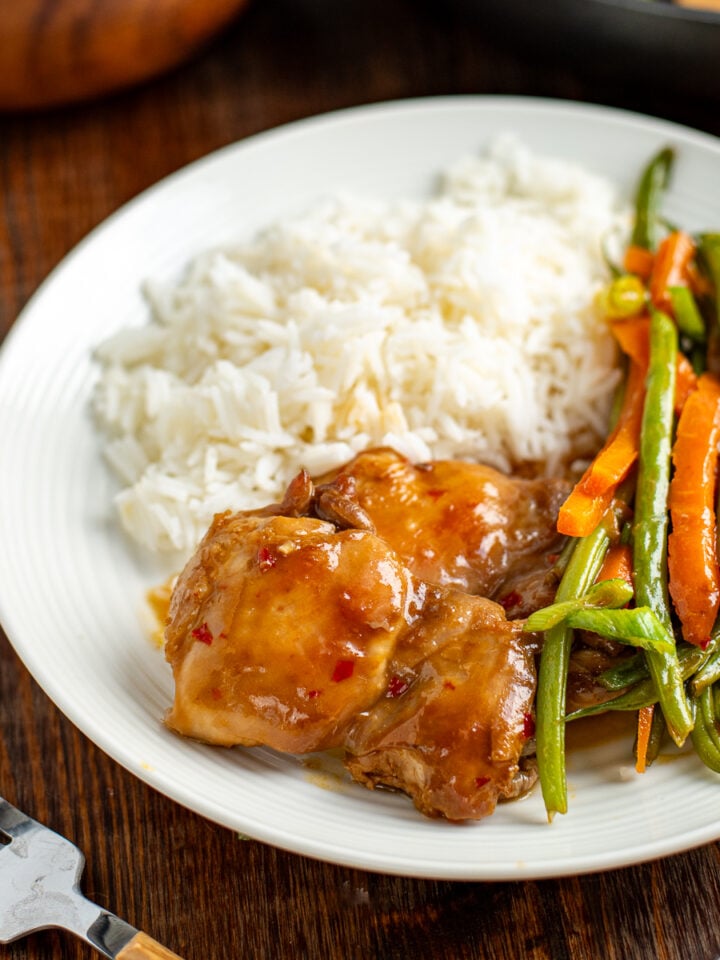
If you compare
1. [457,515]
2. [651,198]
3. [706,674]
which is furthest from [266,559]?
[651,198]

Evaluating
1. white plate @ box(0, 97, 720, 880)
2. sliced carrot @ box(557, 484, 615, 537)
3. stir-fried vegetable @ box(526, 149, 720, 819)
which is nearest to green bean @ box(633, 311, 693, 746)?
stir-fried vegetable @ box(526, 149, 720, 819)

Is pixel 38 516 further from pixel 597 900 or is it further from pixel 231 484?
pixel 597 900

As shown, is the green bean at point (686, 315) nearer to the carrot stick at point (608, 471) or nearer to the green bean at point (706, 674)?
the carrot stick at point (608, 471)

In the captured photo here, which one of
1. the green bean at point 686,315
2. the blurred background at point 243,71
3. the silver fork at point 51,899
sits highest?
the blurred background at point 243,71

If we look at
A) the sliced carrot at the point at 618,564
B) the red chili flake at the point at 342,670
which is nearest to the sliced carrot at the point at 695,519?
the sliced carrot at the point at 618,564

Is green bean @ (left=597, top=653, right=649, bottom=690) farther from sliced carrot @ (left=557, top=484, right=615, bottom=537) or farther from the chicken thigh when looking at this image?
the chicken thigh

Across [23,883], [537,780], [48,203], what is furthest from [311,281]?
[23,883]

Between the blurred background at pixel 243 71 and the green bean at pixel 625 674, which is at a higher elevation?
the blurred background at pixel 243 71
